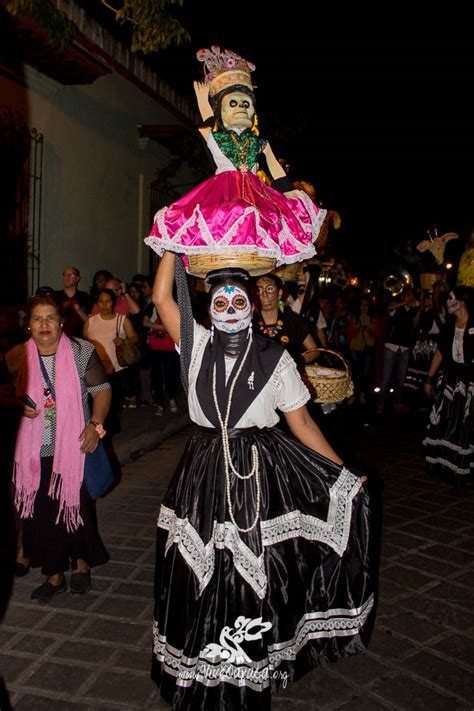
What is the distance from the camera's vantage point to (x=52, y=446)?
475 cm

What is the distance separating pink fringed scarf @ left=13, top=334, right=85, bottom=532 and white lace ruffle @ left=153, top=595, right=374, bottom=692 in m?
1.42

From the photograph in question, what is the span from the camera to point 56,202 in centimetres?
1198

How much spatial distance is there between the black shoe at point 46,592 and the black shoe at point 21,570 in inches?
14.3

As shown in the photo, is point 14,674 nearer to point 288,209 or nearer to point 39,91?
point 288,209

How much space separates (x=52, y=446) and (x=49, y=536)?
2.05 feet

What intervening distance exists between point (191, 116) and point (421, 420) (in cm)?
1184

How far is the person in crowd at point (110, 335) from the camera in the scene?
8.61 meters

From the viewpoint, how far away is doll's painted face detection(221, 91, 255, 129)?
11.2 ft

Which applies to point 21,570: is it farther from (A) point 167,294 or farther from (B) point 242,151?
(B) point 242,151

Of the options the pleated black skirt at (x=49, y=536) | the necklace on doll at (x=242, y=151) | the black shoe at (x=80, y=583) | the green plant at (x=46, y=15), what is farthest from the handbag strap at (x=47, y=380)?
the green plant at (x=46, y=15)

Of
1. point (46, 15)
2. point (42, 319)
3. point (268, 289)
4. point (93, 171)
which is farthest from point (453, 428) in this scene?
point (93, 171)

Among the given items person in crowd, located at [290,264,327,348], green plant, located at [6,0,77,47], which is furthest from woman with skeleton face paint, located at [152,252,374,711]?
person in crowd, located at [290,264,327,348]

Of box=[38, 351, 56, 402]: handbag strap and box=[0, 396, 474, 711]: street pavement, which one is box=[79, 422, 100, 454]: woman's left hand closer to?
box=[38, 351, 56, 402]: handbag strap

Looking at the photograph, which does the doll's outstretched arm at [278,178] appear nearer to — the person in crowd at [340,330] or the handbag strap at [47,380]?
the handbag strap at [47,380]
